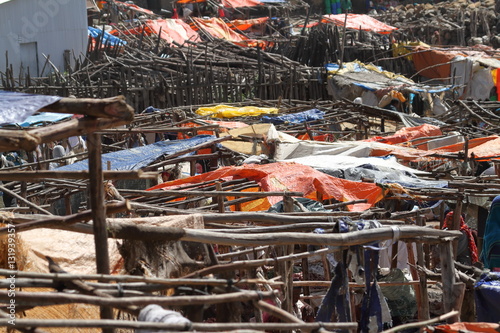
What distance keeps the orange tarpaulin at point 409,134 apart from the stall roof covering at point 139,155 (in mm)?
3283

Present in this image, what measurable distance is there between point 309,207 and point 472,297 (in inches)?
68.0

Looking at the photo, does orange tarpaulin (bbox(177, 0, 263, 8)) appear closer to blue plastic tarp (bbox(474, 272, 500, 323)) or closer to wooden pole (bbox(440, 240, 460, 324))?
blue plastic tarp (bbox(474, 272, 500, 323))

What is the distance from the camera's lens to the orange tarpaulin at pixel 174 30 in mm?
28514

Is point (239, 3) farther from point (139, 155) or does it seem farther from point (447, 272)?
point (447, 272)

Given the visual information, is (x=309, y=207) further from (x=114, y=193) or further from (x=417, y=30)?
(x=417, y=30)

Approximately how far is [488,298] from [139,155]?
5.28 meters

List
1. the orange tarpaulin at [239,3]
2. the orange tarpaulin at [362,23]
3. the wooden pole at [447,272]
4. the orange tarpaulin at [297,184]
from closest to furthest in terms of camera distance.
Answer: the wooden pole at [447,272]
the orange tarpaulin at [297,184]
the orange tarpaulin at [362,23]
the orange tarpaulin at [239,3]

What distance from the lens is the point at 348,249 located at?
15.5ft

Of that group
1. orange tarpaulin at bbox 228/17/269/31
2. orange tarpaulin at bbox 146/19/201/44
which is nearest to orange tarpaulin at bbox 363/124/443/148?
orange tarpaulin at bbox 146/19/201/44

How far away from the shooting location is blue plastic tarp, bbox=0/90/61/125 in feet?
11.2

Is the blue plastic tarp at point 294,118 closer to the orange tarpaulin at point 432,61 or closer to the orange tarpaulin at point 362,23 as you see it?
the orange tarpaulin at point 432,61

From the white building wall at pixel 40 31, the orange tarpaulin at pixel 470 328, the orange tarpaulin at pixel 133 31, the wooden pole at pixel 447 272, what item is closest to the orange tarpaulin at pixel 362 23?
the orange tarpaulin at pixel 133 31

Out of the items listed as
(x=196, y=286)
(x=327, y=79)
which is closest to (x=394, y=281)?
(x=196, y=286)

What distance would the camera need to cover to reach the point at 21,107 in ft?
11.4
